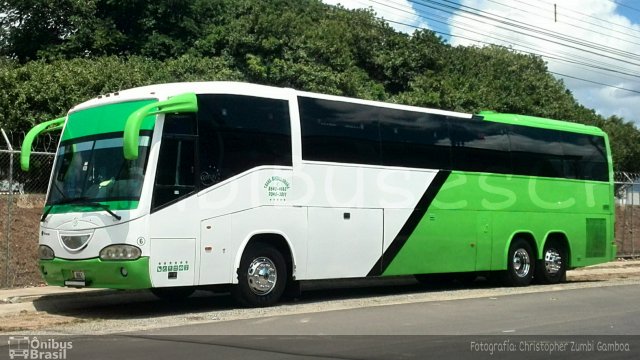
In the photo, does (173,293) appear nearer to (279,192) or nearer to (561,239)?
(279,192)

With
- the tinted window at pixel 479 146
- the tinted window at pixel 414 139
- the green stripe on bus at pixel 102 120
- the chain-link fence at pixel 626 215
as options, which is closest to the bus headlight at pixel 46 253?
the green stripe on bus at pixel 102 120

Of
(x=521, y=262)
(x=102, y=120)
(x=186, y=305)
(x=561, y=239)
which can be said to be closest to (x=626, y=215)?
(x=561, y=239)

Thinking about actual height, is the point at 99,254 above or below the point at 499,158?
below

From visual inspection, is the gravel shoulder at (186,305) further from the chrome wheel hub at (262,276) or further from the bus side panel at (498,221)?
the bus side panel at (498,221)

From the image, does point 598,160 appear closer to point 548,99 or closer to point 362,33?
point 362,33

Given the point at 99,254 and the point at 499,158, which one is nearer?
the point at 99,254

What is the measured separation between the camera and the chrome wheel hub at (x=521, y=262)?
17.5 meters

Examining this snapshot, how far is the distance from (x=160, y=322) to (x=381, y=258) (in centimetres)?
494

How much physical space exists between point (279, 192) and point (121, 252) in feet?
9.94

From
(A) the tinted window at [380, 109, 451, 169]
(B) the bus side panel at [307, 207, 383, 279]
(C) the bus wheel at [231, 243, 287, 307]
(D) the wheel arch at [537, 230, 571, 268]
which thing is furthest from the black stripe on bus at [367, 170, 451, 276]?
(D) the wheel arch at [537, 230, 571, 268]

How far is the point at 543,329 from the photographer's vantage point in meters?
10.6

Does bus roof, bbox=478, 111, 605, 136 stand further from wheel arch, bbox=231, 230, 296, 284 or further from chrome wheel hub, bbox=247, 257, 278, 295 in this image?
chrome wheel hub, bbox=247, 257, 278, 295

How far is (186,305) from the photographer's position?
13555 millimetres

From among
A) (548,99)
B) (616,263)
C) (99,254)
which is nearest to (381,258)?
(99,254)
